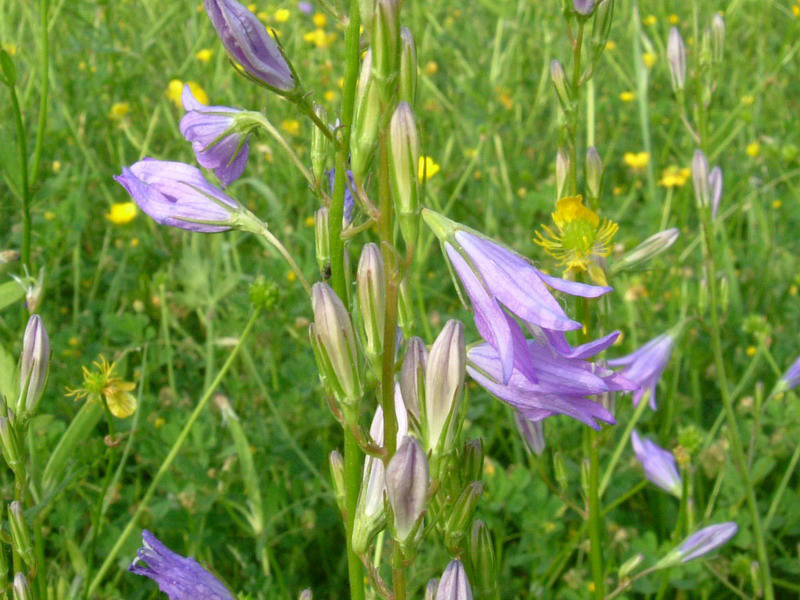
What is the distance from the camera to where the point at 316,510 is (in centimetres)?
245

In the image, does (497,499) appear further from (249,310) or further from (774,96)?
(774,96)

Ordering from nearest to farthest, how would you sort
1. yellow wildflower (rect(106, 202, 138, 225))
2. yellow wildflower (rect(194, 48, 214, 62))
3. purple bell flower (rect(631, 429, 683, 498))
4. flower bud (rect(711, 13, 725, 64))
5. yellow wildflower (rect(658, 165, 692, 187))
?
purple bell flower (rect(631, 429, 683, 498)) → flower bud (rect(711, 13, 725, 64)) → yellow wildflower (rect(106, 202, 138, 225)) → yellow wildflower (rect(658, 165, 692, 187)) → yellow wildflower (rect(194, 48, 214, 62))

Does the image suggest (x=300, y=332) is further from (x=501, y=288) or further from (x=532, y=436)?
(x=501, y=288)

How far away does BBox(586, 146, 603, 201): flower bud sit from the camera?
171 cm

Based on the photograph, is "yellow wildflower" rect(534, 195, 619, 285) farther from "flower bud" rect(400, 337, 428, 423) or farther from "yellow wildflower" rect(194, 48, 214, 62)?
"yellow wildflower" rect(194, 48, 214, 62)

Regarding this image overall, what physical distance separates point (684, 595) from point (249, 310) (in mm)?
1521

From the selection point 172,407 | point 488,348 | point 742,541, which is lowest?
point 742,541

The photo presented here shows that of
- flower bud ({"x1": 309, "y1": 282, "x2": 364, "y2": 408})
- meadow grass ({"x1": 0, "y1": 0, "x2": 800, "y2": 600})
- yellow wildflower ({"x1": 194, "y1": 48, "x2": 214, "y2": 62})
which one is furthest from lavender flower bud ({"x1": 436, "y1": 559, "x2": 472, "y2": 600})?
yellow wildflower ({"x1": 194, "y1": 48, "x2": 214, "y2": 62})

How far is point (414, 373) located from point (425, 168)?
0.23m

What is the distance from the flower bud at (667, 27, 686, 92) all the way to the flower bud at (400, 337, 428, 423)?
1705mm

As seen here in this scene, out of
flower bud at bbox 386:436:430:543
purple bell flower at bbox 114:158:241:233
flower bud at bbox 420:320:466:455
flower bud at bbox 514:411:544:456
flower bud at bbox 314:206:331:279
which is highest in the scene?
purple bell flower at bbox 114:158:241:233

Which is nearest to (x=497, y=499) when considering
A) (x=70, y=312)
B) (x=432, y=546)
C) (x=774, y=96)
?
(x=432, y=546)

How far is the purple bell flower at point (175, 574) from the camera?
3.61 ft

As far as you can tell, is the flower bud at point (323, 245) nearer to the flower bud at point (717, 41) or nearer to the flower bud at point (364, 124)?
the flower bud at point (364, 124)
